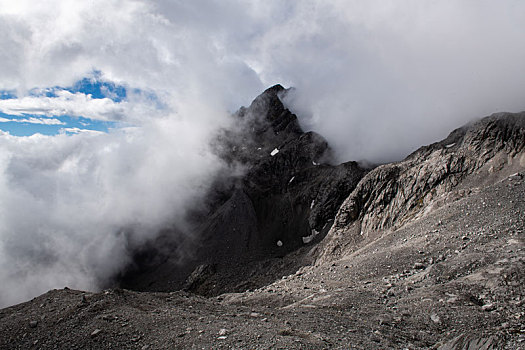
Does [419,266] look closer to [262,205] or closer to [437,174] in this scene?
[437,174]

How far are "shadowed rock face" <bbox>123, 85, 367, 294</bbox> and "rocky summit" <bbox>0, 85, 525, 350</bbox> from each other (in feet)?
2.77

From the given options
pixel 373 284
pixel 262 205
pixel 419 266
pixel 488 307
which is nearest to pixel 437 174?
pixel 419 266

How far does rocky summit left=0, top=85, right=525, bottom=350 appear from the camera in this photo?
48.2ft

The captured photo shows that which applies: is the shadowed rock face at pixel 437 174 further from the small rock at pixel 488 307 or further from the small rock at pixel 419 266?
the small rock at pixel 488 307

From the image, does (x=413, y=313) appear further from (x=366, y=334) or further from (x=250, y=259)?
(x=250, y=259)

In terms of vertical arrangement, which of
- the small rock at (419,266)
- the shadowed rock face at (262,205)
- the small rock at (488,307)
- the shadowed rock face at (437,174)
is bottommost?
the small rock at (488,307)

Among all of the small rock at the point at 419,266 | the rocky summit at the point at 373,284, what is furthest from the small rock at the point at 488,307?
the small rock at the point at 419,266

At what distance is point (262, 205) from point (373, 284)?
67165mm

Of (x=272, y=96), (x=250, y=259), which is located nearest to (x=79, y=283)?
(x=250, y=259)

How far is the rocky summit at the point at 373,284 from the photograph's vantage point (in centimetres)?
1468

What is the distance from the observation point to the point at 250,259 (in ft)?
245

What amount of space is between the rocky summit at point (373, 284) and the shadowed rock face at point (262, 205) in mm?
846

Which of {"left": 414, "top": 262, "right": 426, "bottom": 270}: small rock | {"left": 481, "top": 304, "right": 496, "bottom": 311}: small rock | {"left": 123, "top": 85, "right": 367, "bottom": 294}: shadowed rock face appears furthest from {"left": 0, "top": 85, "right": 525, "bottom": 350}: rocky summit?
{"left": 123, "top": 85, "right": 367, "bottom": 294}: shadowed rock face

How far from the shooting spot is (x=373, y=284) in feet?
79.3
